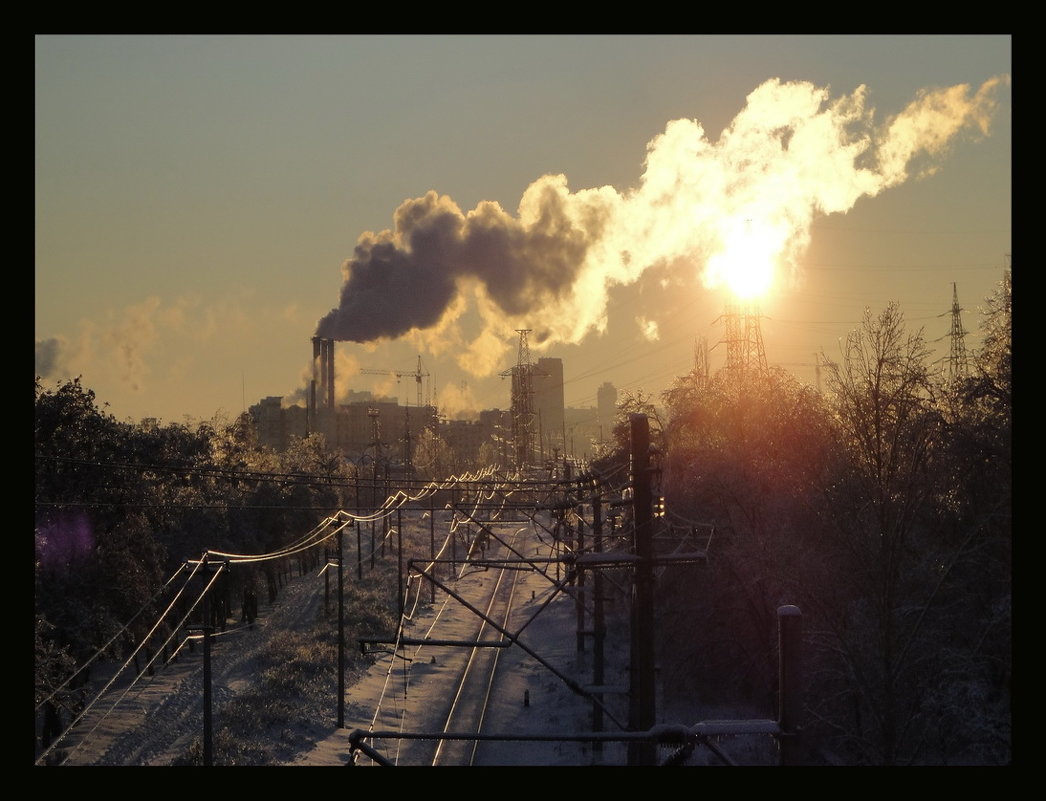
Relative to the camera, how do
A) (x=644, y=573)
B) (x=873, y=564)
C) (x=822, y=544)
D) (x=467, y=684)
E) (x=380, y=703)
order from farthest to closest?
(x=467, y=684), (x=380, y=703), (x=822, y=544), (x=873, y=564), (x=644, y=573)

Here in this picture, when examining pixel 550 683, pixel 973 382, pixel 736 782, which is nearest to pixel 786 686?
pixel 736 782

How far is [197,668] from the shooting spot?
36000mm

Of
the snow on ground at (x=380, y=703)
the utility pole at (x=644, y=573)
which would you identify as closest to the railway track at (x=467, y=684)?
the snow on ground at (x=380, y=703)

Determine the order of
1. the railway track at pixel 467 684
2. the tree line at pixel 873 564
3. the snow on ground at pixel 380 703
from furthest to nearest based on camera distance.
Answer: the snow on ground at pixel 380 703 → the railway track at pixel 467 684 → the tree line at pixel 873 564

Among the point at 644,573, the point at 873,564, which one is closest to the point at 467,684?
the point at 873,564

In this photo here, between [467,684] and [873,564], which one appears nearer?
[873,564]

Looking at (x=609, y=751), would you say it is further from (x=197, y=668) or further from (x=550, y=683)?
(x=197, y=668)

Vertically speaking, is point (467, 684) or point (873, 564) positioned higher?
point (873, 564)

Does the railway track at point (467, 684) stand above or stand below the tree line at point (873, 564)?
below

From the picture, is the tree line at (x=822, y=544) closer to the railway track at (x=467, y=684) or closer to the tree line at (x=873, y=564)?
the tree line at (x=873, y=564)

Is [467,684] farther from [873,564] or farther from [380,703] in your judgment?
[873,564]

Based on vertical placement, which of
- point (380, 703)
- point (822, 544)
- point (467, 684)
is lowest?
point (467, 684)

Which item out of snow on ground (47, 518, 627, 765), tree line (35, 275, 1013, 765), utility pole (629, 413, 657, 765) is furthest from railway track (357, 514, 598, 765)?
tree line (35, 275, 1013, 765)

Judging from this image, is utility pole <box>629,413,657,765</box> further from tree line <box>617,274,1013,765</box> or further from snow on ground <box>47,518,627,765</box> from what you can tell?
snow on ground <box>47,518,627,765</box>
